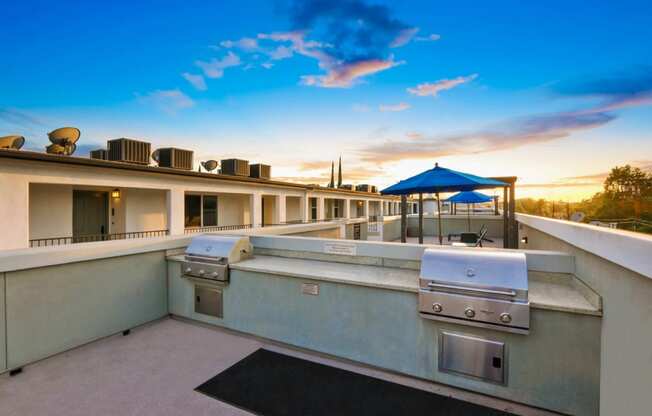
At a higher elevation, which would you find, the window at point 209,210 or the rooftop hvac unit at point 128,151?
the rooftop hvac unit at point 128,151

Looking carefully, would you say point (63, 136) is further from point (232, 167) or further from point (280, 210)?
point (280, 210)

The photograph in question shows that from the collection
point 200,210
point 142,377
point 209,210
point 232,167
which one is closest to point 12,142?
point 200,210

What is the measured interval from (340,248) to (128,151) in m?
7.35

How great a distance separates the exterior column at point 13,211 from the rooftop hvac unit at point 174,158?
3.39 meters

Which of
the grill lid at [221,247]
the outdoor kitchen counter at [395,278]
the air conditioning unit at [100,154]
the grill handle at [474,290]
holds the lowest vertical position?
the outdoor kitchen counter at [395,278]

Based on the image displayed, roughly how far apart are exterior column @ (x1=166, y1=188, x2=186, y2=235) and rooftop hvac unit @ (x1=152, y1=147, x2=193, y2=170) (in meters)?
0.82

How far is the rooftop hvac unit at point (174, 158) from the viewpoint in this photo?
8.53 meters

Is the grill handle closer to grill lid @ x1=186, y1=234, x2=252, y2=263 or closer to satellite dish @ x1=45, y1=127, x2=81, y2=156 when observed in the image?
grill lid @ x1=186, y1=234, x2=252, y2=263

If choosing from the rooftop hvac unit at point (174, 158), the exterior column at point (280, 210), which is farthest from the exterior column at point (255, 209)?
the rooftop hvac unit at point (174, 158)

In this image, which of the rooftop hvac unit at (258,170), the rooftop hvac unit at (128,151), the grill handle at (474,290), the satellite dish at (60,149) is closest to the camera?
the grill handle at (474,290)

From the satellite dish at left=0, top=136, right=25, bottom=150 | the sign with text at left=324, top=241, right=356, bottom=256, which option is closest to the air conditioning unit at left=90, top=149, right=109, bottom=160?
the satellite dish at left=0, top=136, right=25, bottom=150

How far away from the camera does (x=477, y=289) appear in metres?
2.13

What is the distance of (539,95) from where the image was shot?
334 inches

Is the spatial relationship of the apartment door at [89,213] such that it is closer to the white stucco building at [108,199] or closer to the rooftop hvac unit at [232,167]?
the white stucco building at [108,199]
